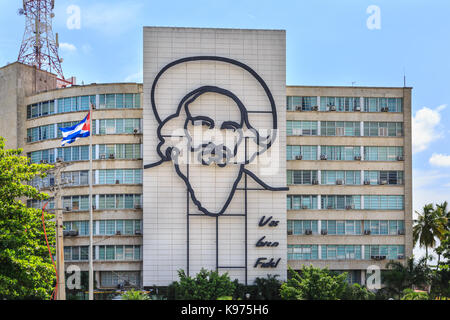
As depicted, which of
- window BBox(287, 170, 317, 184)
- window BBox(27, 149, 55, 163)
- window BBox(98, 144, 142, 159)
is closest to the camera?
window BBox(98, 144, 142, 159)

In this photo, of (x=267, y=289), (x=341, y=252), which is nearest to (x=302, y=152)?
(x=341, y=252)

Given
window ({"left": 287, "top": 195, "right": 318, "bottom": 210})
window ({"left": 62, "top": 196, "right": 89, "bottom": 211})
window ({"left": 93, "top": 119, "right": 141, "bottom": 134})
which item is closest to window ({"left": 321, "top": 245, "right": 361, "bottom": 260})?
window ({"left": 287, "top": 195, "right": 318, "bottom": 210})

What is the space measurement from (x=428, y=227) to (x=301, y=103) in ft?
66.9

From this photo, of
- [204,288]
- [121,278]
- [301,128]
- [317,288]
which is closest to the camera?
[317,288]

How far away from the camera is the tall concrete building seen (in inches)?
1796

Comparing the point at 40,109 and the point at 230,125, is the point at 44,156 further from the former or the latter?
the point at 230,125

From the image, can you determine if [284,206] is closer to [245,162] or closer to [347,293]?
[245,162]

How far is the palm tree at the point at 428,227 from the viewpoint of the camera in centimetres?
5741

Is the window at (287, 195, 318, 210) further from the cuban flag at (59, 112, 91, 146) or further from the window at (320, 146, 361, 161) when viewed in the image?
the cuban flag at (59, 112, 91, 146)

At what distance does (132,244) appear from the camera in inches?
1930

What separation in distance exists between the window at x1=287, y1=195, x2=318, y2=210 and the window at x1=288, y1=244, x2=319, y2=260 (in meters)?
3.67

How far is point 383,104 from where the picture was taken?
52.6 metres

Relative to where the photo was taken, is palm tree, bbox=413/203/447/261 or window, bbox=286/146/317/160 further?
palm tree, bbox=413/203/447/261
